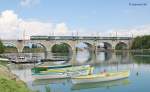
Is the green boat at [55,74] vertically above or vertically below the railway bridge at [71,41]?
below

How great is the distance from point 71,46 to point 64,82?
8950 cm

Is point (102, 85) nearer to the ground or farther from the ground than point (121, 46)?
nearer to the ground

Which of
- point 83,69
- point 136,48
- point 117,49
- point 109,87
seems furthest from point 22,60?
point 117,49

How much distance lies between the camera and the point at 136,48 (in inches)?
4953

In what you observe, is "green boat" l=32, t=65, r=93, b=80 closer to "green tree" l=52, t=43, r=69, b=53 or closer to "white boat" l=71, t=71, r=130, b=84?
"white boat" l=71, t=71, r=130, b=84

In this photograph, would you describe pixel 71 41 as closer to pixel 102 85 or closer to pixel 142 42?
pixel 142 42

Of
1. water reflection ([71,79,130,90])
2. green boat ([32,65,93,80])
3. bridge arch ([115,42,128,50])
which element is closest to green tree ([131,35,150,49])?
bridge arch ([115,42,128,50])

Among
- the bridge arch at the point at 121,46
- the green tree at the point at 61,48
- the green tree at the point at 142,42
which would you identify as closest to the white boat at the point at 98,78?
the green tree at the point at 142,42

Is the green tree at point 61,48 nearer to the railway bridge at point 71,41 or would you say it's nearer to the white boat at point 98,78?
the railway bridge at point 71,41

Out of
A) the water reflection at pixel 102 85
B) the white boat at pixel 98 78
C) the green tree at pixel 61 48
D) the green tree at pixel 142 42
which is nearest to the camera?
the water reflection at pixel 102 85

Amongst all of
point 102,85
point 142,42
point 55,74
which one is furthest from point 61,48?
point 102,85

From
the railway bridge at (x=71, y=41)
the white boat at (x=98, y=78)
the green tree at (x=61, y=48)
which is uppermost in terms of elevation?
the railway bridge at (x=71, y=41)

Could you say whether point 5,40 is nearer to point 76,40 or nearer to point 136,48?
point 76,40

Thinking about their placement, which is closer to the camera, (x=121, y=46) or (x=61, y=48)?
(x=61, y=48)
